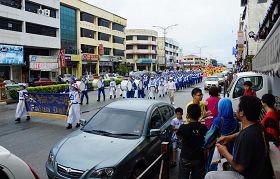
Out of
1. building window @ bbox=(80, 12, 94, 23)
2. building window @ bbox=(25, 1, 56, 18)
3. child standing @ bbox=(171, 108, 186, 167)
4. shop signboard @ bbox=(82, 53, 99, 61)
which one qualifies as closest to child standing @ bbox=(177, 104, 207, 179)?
child standing @ bbox=(171, 108, 186, 167)

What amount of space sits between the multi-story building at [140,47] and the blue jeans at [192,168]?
9207cm

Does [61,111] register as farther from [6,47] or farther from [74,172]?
[6,47]

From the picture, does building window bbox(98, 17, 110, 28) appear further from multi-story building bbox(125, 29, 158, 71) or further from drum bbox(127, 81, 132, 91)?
drum bbox(127, 81, 132, 91)

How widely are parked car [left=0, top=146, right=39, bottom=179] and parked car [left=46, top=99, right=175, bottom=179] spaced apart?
42.5 inches

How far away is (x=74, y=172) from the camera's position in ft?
16.2

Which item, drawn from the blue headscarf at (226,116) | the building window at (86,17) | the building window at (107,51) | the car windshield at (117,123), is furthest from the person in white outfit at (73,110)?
the building window at (107,51)

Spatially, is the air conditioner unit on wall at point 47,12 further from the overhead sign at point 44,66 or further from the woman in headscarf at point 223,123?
the woman in headscarf at point 223,123

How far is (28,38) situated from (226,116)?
4112 cm

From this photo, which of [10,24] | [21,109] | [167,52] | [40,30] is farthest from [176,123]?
[167,52]

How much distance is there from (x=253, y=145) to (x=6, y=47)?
128ft

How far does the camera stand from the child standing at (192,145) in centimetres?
473

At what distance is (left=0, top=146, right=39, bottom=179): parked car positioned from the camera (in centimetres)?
374

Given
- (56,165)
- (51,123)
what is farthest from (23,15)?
(56,165)

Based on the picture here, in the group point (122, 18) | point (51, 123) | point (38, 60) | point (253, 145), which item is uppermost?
point (122, 18)
